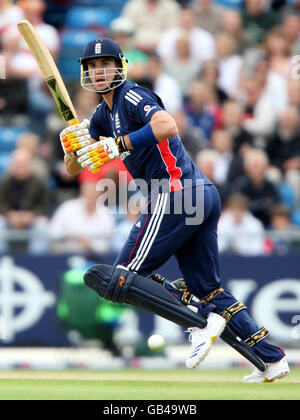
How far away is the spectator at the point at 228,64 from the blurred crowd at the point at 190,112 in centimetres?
2

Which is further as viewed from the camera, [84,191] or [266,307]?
[84,191]

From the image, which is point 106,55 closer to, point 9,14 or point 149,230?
point 149,230

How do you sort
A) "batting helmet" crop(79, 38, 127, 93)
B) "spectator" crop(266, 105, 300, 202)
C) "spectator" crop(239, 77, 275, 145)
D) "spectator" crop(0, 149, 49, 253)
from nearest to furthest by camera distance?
"batting helmet" crop(79, 38, 127, 93) → "spectator" crop(0, 149, 49, 253) → "spectator" crop(266, 105, 300, 202) → "spectator" crop(239, 77, 275, 145)

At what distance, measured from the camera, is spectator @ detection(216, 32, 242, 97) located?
41.9 feet

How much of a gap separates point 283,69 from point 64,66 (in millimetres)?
3095

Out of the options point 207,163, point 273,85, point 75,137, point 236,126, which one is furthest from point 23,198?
point 75,137

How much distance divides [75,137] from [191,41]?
21.7 ft

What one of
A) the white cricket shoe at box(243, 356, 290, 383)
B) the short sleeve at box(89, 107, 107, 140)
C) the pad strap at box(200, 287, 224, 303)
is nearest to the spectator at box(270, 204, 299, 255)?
the white cricket shoe at box(243, 356, 290, 383)

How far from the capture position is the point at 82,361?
930 cm

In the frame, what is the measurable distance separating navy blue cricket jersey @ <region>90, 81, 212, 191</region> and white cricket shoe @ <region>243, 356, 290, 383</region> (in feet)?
4.79

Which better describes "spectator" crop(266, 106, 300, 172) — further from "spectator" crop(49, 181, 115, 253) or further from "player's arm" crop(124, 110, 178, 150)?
"player's arm" crop(124, 110, 178, 150)

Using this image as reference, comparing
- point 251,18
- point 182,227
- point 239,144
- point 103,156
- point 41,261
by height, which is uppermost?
point 251,18
